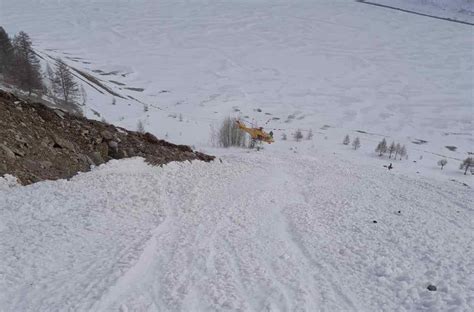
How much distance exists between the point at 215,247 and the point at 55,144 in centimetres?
812

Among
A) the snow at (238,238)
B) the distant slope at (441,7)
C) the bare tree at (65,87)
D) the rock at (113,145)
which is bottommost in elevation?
the bare tree at (65,87)

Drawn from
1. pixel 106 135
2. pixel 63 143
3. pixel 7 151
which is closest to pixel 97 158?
pixel 63 143

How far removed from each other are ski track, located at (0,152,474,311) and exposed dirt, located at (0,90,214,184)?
2.86 ft

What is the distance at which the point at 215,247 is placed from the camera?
34.5 feet

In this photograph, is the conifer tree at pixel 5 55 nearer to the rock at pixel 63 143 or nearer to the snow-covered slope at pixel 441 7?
the rock at pixel 63 143

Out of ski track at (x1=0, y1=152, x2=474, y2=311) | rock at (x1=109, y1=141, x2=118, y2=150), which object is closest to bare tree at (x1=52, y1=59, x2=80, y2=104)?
rock at (x1=109, y1=141, x2=118, y2=150)

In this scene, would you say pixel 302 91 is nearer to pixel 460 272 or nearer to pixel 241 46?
pixel 241 46

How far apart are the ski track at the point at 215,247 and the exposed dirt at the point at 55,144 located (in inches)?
34.3

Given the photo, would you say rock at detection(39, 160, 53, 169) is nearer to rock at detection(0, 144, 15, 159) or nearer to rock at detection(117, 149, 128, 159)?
rock at detection(0, 144, 15, 159)

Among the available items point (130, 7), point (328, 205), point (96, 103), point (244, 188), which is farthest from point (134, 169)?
point (130, 7)

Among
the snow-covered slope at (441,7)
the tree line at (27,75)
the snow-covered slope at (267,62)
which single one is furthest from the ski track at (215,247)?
the snow-covered slope at (441,7)

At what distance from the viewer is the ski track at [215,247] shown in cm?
802

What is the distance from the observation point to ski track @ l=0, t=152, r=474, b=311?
802 cm

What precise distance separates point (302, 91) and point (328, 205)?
80405 mm
